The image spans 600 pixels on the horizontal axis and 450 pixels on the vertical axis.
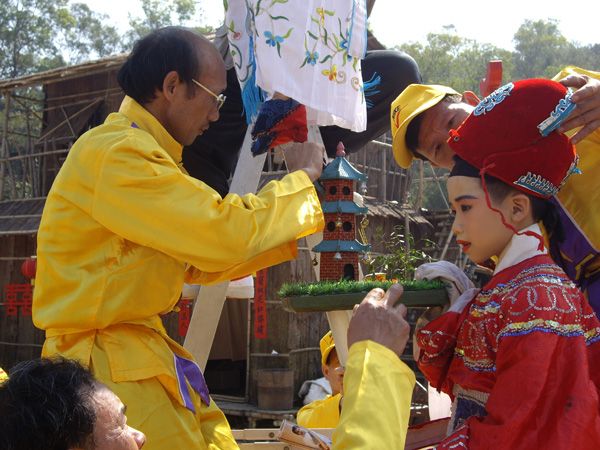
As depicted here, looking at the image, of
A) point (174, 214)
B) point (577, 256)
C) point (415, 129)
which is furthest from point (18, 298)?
point (577, 256)

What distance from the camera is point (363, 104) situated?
348cm

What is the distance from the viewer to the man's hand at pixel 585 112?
228 centimetres

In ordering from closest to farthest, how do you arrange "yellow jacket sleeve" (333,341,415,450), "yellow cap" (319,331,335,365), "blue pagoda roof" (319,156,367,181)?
"yellow jacket sleeve" (333,341,415,450), "blue pagoda roof" (319,156,367,181), "yellow cap" (319,331,335,365)

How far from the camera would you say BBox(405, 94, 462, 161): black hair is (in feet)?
9.57

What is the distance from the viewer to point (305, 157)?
9.68ft

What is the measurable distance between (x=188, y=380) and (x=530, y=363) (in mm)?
1209

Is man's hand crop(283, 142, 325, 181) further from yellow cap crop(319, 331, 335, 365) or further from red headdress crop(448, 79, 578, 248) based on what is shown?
yellow cap crop(319, 331, 335, 365)

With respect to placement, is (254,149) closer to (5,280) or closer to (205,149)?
(205,149)

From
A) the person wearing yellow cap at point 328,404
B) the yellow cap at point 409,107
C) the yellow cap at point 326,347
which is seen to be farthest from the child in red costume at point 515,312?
the yellow cap at point 326,347

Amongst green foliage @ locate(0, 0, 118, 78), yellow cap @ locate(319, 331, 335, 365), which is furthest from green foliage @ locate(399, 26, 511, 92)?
yellow cap @ locate(319, 331, 335, 365)

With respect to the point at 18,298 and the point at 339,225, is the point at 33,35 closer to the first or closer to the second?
Result: the point at 18,298

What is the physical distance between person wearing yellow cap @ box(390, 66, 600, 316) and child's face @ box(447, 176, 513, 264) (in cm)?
30

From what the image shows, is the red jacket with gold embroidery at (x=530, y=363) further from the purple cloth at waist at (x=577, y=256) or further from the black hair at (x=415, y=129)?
the black hair at (x=415, y=129)

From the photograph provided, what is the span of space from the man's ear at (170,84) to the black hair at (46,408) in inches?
45.0
